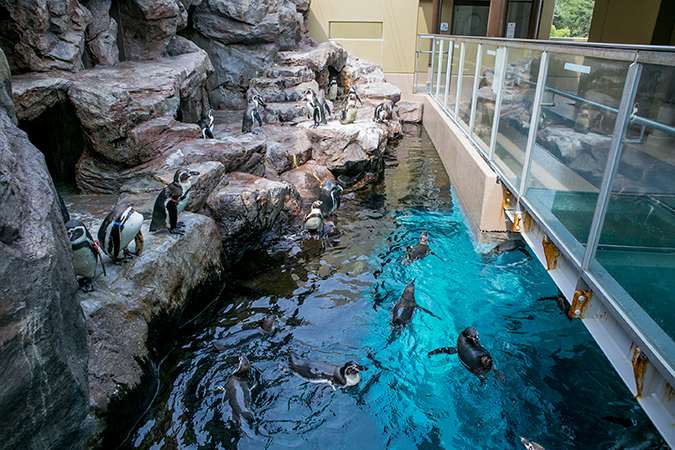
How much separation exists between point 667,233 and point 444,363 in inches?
96.5

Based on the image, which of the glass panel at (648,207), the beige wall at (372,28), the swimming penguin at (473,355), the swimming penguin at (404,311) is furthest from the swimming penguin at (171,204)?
the beige wall at (372,28)

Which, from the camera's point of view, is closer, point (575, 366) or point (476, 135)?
point (575, 366)

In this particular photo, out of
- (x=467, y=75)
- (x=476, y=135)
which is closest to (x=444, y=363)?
(x=476, y=135)

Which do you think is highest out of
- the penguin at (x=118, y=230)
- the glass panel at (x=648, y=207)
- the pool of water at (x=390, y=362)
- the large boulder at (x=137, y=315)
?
the glass panel at (x=648, y=207)

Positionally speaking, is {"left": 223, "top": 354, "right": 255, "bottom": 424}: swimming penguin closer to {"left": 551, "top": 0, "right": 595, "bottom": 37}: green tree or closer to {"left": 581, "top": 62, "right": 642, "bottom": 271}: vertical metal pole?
{"left": 581, "top": 62, "right": 642, "bottom": 271}: vertical metal pole

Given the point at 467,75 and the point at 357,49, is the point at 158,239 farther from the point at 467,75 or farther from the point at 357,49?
the point at 357,49

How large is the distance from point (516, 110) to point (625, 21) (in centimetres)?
651

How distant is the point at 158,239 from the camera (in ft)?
16.8

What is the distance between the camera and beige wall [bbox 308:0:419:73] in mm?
17969

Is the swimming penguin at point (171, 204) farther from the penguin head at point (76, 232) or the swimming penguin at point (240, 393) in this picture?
the swimming penguin at point (240, 393)

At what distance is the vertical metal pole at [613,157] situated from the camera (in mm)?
2959

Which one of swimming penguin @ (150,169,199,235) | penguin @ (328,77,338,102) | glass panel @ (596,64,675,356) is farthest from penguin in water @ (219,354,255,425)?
penguin @ (328,77,338,102)

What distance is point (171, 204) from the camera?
16.6 ft

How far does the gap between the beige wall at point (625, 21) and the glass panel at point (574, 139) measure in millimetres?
6327
